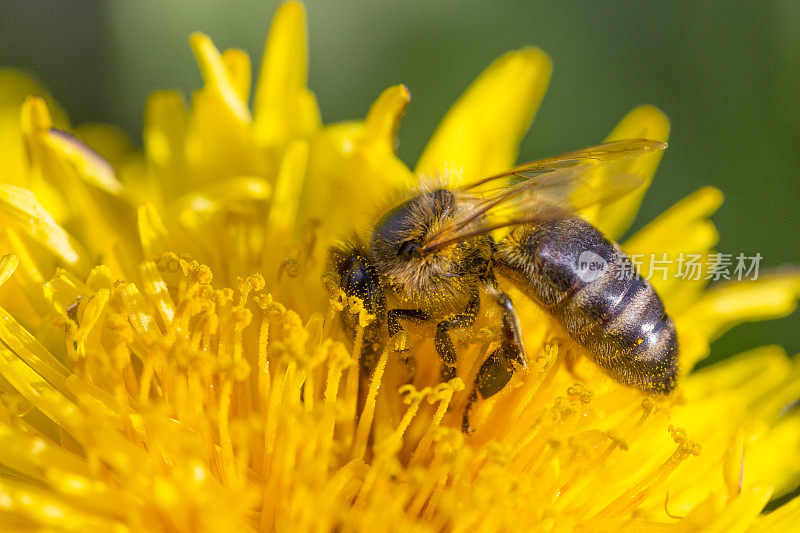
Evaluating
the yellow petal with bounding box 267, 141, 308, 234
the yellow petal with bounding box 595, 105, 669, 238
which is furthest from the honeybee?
the yellow petal with bounding box 595, 105, 669, 238

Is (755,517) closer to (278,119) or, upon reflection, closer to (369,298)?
(369,298)

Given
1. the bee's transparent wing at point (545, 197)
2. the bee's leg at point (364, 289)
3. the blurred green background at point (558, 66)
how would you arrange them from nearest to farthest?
the bee's transparent wing at point (545, 197), the bee's leg at point (364, 289), the blurred green background at point (558, 66)

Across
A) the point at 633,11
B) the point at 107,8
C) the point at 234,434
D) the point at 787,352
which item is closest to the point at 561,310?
the point at 234,434

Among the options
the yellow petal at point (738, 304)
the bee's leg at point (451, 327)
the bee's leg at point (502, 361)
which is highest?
the yellow petal at point (738, 304)

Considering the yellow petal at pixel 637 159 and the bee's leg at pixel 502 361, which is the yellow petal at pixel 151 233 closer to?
the bee's leg at pixel 502 361

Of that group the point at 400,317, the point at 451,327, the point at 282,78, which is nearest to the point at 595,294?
the point at 451,327

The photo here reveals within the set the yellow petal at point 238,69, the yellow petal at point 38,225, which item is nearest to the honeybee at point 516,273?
the yellow petal at point 38,225
